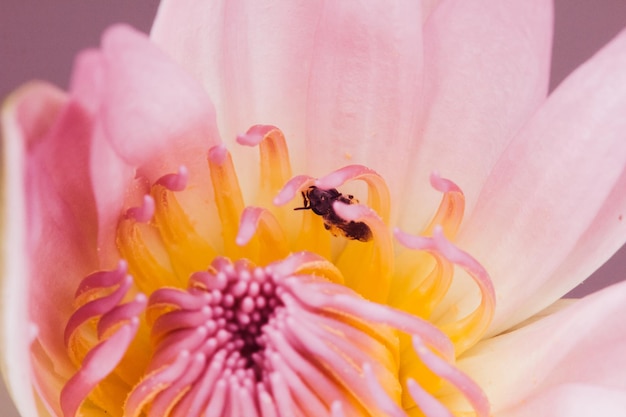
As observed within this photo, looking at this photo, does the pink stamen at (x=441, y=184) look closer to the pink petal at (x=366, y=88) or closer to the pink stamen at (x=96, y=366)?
the pink petal at (x=366, y=88)

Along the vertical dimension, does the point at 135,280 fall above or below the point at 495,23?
below

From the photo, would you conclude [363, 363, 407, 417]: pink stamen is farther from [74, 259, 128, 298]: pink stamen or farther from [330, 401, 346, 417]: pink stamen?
[74, 259, 128, 298]: pink stamen

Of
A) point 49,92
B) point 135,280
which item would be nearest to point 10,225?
point 49,92

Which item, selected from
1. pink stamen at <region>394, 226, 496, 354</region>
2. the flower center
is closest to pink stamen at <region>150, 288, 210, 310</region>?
the flower center

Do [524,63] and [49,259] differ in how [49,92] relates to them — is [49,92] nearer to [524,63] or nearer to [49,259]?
[49,259]

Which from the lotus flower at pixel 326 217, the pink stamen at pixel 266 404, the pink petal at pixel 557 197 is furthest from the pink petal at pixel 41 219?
the pink petal at pixel 557 197

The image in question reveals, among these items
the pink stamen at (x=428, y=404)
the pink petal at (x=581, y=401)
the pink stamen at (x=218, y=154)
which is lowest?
the pink stamen at (x=428, y=404)

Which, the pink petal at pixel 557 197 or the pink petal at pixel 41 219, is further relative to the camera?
the pink petal at pixel 557 197
